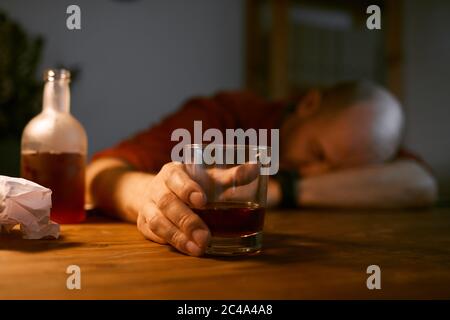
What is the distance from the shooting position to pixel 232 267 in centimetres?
49

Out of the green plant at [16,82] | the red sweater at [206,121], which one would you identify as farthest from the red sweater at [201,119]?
the green plant at [16,82]

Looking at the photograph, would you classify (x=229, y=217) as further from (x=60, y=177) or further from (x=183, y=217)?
(x=60, y=177)

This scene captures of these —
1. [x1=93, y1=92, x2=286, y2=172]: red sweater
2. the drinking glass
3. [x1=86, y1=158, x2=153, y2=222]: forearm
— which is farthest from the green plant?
the drinking glass

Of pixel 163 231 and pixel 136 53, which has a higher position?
pixel 136 53

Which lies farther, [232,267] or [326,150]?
[326,150]

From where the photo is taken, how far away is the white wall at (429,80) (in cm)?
267

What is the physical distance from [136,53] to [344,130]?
1.63m

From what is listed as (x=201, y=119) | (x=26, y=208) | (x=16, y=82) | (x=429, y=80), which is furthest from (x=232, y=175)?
(x=429, y=80)

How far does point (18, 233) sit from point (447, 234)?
2.17ft

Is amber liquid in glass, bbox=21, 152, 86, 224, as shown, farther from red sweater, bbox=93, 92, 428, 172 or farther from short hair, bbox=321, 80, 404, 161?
short hair, bbox=321, 80, 404, 161

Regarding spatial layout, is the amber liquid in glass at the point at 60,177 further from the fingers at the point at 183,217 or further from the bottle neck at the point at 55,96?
the fingers at the point at 183,217

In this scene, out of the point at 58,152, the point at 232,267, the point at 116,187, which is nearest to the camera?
the point at 232,267

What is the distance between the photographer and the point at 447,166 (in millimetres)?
2691
